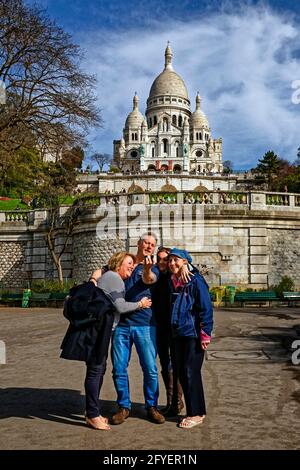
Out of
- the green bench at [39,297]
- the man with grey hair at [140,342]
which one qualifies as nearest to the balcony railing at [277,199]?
the green bench at [39,297]

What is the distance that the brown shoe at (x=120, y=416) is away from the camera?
5.22m

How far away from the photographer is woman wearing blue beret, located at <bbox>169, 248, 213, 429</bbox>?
17.2ft

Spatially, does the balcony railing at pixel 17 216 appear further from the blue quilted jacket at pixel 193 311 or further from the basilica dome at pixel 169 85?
the basilica dome at pixel 169 85

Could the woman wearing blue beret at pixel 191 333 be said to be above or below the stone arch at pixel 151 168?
below

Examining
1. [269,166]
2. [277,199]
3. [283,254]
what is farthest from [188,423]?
[269,166]

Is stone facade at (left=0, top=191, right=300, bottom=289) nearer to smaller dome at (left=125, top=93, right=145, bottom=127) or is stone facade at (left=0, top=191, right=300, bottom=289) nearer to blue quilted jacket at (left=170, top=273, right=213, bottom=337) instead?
blue quilted jacket at (left=170, top=273, right=213, bottom=337)

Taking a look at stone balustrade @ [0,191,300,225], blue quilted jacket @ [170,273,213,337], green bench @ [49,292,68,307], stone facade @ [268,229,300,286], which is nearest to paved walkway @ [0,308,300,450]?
blue quilted jacket @ [170,273,213,337]

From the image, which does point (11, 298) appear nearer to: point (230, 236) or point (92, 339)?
point (230, 236)

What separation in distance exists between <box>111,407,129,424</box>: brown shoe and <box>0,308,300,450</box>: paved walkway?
0.07 meters

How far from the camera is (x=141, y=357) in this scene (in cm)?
553

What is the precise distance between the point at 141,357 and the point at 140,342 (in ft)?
0.60

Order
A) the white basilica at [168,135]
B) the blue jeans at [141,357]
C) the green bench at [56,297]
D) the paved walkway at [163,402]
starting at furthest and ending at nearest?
the white basilica at [168,135] → the green bench at [56,297] → the blue jeans at [141,357] → the paved walkway at [163,402]
